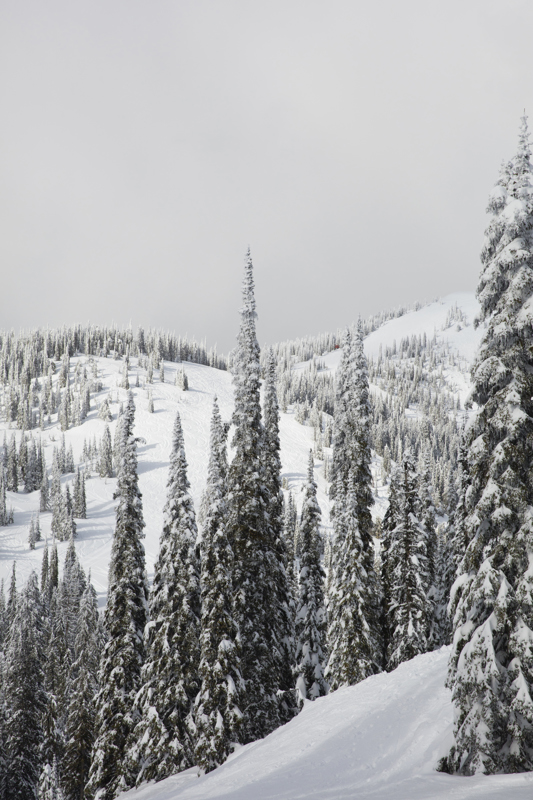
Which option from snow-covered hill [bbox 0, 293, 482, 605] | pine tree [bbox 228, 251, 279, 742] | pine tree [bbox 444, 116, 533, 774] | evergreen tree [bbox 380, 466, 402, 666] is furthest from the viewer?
snow-covered hill [bbox 0, 293, 482, 605]

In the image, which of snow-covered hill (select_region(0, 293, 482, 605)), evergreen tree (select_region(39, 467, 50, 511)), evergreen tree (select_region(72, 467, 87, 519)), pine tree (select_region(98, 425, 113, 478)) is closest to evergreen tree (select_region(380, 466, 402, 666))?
snow-covered hill (select_region(0, 293, 482, 605))

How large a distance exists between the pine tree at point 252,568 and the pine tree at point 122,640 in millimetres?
6089

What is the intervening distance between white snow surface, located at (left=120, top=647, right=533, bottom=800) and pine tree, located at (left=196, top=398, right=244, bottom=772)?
189cm

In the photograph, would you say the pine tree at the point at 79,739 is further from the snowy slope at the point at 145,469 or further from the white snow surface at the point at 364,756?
the snowy slope at the point at 145,469

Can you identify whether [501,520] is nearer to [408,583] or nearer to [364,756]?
[364,756]

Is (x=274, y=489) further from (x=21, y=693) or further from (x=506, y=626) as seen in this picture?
(x=21, y=693)

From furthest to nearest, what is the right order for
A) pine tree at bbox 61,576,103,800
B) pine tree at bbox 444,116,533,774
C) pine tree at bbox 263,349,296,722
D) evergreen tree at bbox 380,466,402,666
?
pine tree at bbox 61,576,103,800, evergreen tree at bbox 380,466,402,666, pine tree at bbox 263,349,296,722, pine tree at bbox 444,116,533,774

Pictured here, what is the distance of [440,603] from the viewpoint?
39688mm

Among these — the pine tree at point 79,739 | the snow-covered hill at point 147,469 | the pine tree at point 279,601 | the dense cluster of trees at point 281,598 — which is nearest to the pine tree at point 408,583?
the dense cluster of trees at point 281,598

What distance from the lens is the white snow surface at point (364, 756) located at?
1148 cm

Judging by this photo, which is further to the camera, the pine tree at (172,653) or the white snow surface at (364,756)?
the pine tree at (172,653)

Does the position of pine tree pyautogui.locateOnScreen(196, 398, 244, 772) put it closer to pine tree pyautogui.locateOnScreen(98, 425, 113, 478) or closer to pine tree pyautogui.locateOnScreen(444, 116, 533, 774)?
pine tree pyautogui.locateOnScreen(444, 116, 533, 774)

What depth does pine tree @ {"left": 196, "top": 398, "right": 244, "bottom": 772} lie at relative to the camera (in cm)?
2277

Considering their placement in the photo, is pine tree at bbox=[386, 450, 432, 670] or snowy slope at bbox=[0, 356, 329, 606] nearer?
pine tree at bbox=[386, 450, 432, 670]
